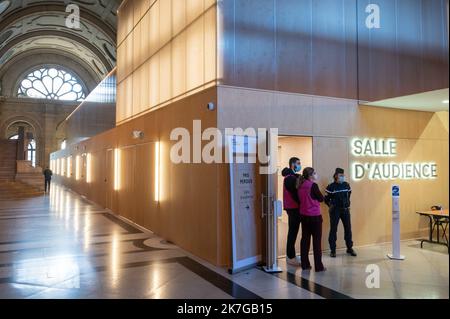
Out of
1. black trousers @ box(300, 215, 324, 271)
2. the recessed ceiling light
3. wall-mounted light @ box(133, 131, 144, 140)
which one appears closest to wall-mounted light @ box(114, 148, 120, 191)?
wall-mounted light @ box(133, 131, 144, 140)

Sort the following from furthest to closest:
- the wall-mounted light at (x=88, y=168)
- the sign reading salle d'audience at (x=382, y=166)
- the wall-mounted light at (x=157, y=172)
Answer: the wall-mounted light at (x=88, y=168)
the wall-mounted light at (x=157, y=172)
the sign reading salle d'audience at (x=382, y=166)

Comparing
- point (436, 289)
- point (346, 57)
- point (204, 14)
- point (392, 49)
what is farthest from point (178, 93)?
point (436, 289)

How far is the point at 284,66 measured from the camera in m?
6.20

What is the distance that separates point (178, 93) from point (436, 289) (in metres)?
5.12

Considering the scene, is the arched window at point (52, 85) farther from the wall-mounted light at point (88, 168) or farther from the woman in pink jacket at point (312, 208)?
the woman in pink jacket at point (312, 208)

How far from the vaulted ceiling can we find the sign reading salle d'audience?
62.6 ft

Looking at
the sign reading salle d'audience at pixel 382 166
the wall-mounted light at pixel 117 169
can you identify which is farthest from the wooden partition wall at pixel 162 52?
the sign reading salle d'audience at pixel 382 166

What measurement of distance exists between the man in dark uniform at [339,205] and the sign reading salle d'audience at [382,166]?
842 mm

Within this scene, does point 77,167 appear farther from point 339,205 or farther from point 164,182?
point 339,205

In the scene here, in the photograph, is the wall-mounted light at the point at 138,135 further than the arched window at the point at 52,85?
No

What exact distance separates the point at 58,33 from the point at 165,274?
1143 inches

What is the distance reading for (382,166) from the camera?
706 centimetres

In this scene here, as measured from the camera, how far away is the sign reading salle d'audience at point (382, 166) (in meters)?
6.84
